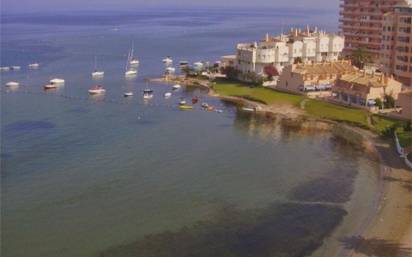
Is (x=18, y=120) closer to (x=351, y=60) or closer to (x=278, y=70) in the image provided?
(x=278, y=70)

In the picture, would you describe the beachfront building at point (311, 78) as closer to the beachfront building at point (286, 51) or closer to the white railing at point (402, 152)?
the beachfront building at point (286, 51)

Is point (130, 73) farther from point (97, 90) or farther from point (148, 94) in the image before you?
point (148, 94)

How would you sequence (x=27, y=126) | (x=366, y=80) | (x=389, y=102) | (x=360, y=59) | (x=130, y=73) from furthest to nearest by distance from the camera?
(x=130, y=73), (x=360, y=59), (x=366, y=80), (x=389, y=102), (x=27, y=126)

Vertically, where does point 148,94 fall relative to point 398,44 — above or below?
below

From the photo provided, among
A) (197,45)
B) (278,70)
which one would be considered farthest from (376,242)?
(197,45)

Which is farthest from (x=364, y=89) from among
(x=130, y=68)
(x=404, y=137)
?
(x=130, y=68)

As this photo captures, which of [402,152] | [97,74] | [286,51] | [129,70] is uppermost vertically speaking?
[286,51]

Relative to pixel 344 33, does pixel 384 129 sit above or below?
below
